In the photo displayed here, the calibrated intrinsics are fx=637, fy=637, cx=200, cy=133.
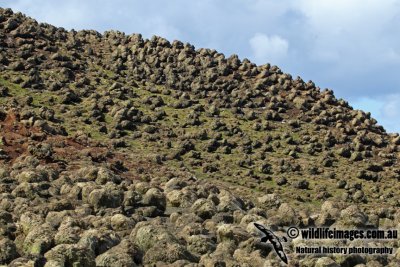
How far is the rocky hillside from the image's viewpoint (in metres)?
23.4

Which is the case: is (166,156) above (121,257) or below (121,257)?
above

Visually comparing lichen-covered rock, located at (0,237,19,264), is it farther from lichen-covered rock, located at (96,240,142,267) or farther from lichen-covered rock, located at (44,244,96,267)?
lichen-covered rock, located at (96,240,142,267)

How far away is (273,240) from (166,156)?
4590 cm

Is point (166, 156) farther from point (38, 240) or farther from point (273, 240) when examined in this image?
point (38, 240)

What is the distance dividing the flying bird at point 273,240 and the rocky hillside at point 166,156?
373 mm

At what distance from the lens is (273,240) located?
24.7 metres

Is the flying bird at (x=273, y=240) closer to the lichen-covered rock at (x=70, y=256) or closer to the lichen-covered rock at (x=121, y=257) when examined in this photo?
the lichen-covered rock at (x=121, y=257)

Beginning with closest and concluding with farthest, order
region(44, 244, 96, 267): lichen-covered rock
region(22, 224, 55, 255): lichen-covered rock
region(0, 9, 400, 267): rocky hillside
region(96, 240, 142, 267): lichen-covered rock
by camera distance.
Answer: region(44, 244, 96, 267): lichen-covered rock
region(96, 240, 142, 267): lichen-covered rock
region(22, 224, 55, 255): lichen-covered rock
region(0, 9, 400, 267): rocky hillside

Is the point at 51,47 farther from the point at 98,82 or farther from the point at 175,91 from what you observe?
the point at 175,91

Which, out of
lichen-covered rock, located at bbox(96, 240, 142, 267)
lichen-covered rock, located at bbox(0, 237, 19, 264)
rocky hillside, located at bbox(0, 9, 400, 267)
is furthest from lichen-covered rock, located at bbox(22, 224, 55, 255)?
lichen-covered rock, located at bbox(96, 240, 142, 267)

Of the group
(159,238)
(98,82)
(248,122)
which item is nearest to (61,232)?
(159,238)

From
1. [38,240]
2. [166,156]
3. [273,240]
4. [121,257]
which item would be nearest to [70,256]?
[121,257]

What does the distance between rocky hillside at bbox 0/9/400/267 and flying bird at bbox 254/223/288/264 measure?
373 mm

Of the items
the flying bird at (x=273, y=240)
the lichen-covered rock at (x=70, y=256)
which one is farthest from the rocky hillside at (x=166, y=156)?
the flying bird at (x=273, y=240)
